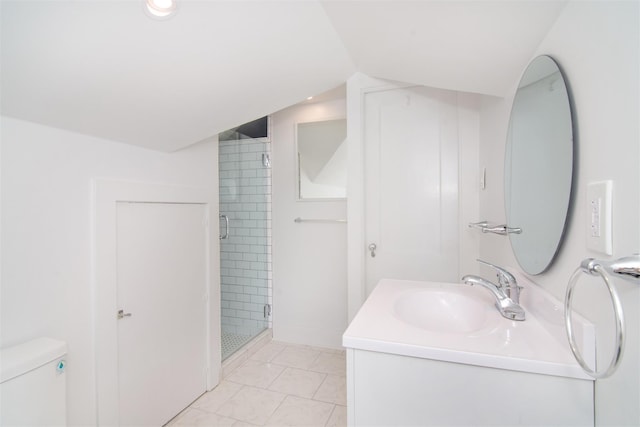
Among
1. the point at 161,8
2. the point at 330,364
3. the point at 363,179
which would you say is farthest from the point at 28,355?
the point at 330,364

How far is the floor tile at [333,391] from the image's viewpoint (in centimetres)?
215

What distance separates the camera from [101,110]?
1.31m

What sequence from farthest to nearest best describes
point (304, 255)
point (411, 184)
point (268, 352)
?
point (304, 255) → point (268, 352) → point (411, 184)

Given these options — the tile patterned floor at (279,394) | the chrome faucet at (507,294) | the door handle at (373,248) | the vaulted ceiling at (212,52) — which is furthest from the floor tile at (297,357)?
the vaulted ceiling at (212,52)

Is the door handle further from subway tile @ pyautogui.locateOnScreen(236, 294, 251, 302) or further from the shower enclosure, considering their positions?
subway tile @ pyautogui.locateOnScreen(236, 294, 251, 302)

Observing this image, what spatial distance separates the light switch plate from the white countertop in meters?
0.21

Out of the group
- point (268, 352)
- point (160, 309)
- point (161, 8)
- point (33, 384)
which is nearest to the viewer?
point (161, 8)

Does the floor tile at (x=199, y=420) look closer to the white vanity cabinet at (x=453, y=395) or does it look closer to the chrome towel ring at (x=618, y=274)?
the white vanity cabinet at (x=453, y=395)

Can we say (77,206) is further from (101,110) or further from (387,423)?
(387,423)

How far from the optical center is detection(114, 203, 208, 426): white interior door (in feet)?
5.34

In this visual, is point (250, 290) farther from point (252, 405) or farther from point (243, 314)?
point (252, 405)

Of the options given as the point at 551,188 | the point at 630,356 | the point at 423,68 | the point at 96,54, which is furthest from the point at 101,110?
the point at 630,356

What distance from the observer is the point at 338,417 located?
1970 millimetres

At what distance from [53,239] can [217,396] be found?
1545 millimetres
